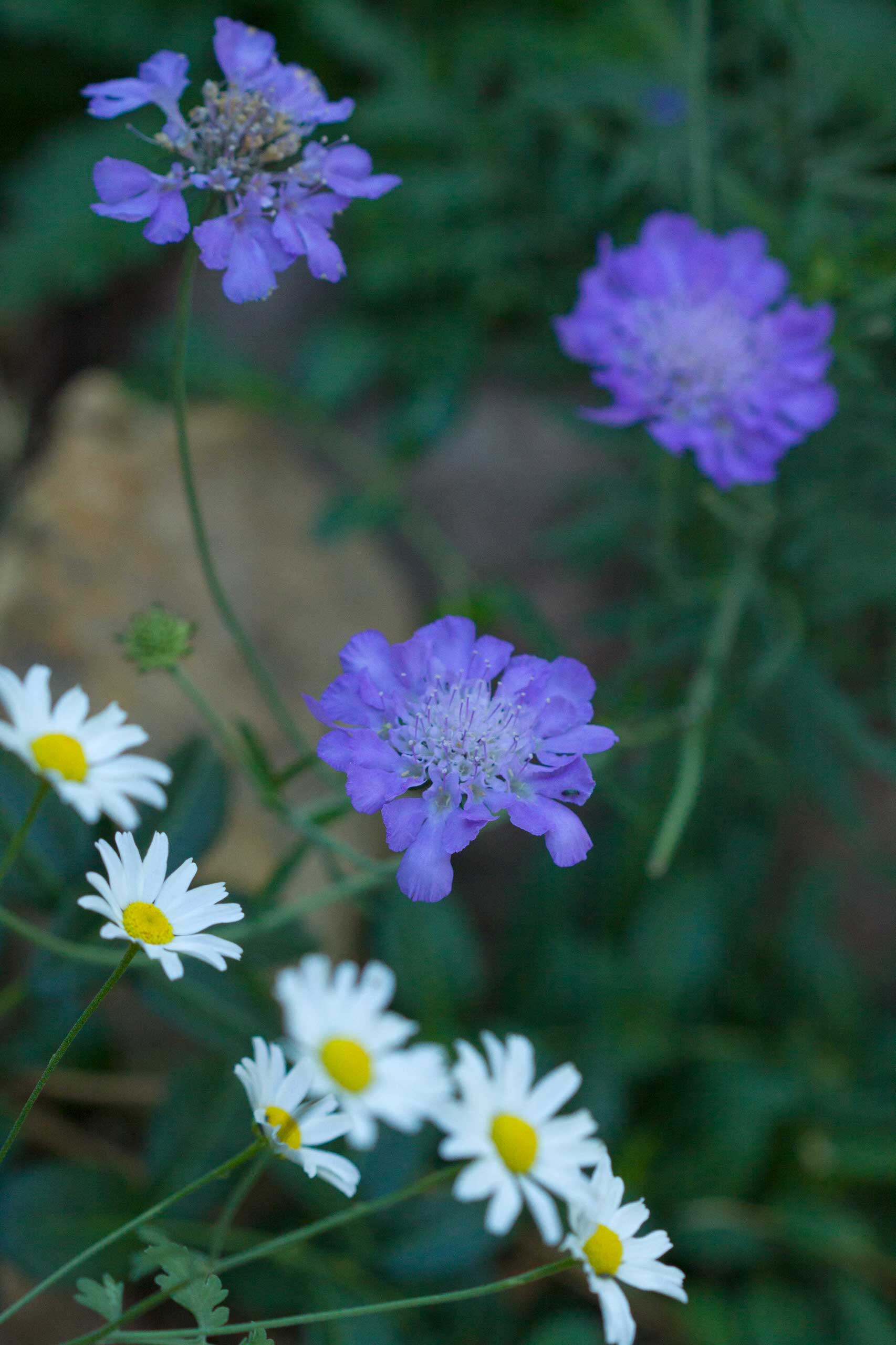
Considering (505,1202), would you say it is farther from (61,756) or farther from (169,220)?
(169,220)

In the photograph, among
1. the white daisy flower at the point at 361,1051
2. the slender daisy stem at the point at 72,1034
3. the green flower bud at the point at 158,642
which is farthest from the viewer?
the white daisy flower at the point at 361,1051

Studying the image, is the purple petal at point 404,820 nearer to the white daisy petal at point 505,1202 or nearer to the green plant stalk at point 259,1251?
the green plant stalk at point 259,1251

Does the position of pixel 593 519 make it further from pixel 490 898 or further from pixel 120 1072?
pixel 120 1072

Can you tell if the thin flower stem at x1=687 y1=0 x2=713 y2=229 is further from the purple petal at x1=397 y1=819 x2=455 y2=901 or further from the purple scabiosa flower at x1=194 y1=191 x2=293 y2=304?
the purple petal at x1=397 y1=819 x2=455 y2=901

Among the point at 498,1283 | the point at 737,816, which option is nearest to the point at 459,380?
the point at 737,816

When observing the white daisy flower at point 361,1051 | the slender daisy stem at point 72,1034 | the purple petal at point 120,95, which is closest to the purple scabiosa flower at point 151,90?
the purple petal at point 120,95

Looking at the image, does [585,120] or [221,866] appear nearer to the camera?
[221,866]
